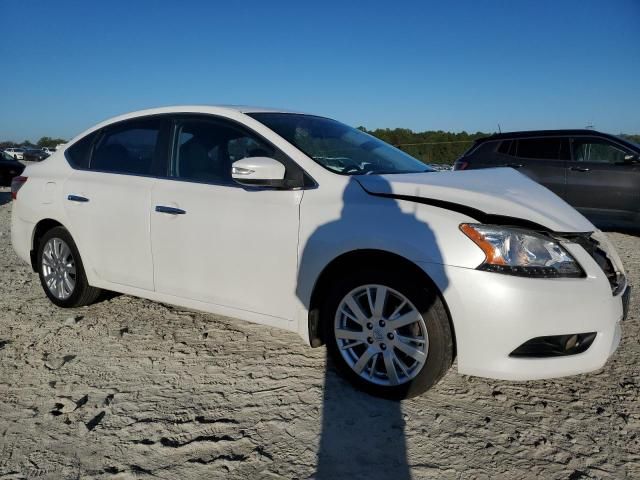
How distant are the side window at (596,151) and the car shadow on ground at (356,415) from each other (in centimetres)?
619

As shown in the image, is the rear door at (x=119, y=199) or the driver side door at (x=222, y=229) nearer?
the driver side door at (x=222, y=229)

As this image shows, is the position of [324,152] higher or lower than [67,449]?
higher

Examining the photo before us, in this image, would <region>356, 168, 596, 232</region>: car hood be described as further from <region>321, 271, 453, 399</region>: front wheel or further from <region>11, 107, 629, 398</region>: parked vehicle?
<region>321, 271, 453, 399</region>: front wheel

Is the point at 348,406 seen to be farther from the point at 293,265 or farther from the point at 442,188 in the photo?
the point at 442,188

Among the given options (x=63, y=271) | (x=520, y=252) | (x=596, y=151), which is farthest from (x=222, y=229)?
(x=596, y=151)

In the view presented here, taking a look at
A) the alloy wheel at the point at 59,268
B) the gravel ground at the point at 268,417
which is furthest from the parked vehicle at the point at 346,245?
the gravel ground at the point at 268,417

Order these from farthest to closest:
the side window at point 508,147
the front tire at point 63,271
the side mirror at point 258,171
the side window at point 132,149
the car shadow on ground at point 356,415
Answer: the side window at point 508,147 → the front tire at point 63,271 → the side window at point 132,149 → the side mirror at point 258,171 → the car shadow on ground at point 356,415

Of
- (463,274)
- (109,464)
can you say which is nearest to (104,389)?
(109,464)

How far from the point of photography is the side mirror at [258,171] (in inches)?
108

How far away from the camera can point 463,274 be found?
233cm

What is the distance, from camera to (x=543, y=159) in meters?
7.85

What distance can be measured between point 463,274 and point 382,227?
472 millimetres

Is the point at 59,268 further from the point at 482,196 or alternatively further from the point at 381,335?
the point at 482,196

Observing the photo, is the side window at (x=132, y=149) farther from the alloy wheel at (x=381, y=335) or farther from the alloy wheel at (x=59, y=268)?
the alloy wheel at (x=381, y=335)
